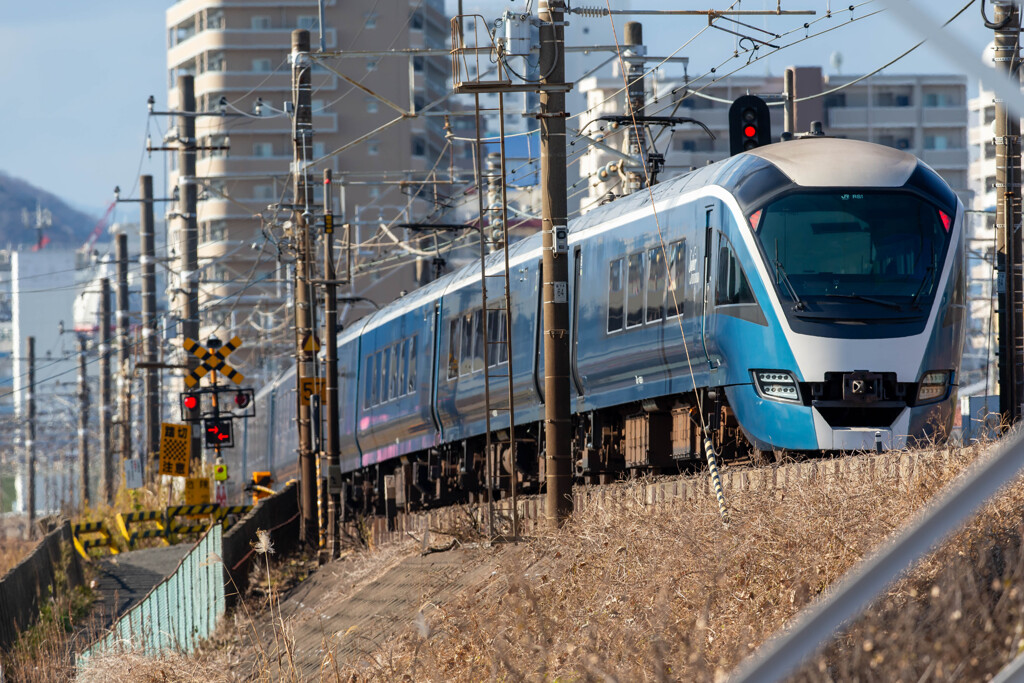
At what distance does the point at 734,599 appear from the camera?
8047 mm

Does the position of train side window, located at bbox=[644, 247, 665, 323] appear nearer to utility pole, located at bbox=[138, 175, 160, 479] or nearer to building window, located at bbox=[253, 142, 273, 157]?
utility pole, located at bbox=[138, 175, 160, 479]

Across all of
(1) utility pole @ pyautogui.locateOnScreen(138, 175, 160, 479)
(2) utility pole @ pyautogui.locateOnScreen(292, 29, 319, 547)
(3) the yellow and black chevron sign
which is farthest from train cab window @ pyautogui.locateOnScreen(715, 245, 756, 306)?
(1) utility pole @ pyautogui.locateOnScreen(138, 175, 160, 479)

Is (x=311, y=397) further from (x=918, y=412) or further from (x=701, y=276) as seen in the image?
(x=918, y=412)

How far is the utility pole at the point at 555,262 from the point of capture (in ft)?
42.9

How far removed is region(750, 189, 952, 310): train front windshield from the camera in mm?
12719

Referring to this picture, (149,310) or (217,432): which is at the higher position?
(149,310)

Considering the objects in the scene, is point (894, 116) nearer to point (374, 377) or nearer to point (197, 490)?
point (197, 490)

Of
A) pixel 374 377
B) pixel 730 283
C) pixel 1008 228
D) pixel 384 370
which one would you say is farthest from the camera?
pixel 374 377

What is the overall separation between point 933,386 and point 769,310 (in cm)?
161

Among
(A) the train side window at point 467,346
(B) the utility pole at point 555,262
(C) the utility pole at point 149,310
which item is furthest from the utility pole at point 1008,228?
(C) the utility pole at point 149,310

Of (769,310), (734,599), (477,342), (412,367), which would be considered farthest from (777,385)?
(412,367)

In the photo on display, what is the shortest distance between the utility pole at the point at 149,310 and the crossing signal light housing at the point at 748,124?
21.9 meters

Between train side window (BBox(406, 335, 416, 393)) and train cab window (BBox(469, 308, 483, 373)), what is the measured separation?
3.40 m

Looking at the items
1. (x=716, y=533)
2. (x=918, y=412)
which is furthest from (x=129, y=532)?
(x=716, y=533)
